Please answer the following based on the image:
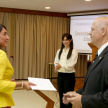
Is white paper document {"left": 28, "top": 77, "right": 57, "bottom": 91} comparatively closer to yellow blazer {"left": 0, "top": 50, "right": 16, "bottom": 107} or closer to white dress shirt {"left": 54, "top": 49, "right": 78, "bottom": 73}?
yellow blazer {"left": 0, "top": 50, "right": 16, "bottom": 107}

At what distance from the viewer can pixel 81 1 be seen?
15.6 feet

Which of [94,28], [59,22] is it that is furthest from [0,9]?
[94,28]

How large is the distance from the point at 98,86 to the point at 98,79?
6cm

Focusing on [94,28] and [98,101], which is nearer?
[98,101]

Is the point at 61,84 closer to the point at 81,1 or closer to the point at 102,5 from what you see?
the point at 81,1

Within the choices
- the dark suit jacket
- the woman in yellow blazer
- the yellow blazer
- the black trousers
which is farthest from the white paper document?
the black trousers

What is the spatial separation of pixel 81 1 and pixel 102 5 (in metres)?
0.82

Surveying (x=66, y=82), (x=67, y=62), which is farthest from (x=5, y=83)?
(x=67, y=62)

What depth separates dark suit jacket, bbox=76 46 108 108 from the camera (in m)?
1.20

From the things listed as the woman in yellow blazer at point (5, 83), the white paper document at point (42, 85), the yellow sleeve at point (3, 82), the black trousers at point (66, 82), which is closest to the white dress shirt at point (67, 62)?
the black trousers at point (66, 82)

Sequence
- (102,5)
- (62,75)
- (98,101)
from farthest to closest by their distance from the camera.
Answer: (102,5) → (62,75) → (98,101)

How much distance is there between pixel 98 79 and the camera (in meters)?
1.25

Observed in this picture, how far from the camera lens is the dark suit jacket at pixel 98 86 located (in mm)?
1200

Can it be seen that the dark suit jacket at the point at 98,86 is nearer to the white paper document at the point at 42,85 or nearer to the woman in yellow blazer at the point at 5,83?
the white paper document at the point at 42,85
